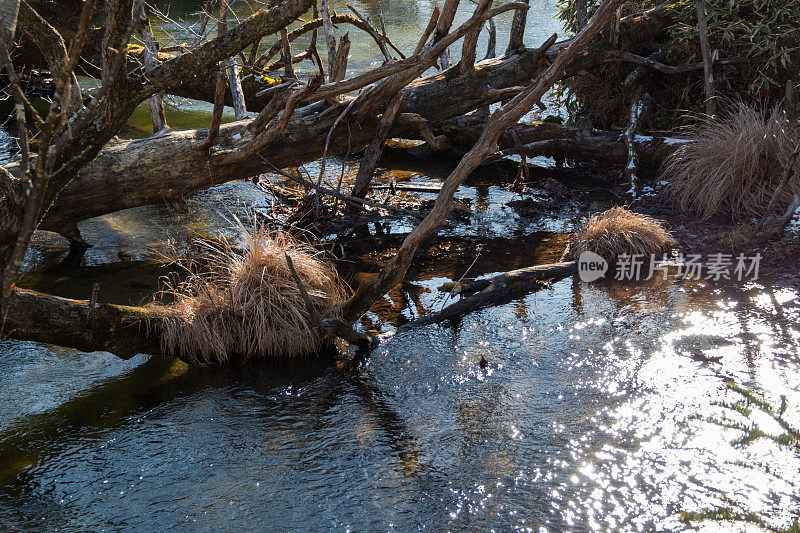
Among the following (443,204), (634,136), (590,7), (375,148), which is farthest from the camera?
(590,7)

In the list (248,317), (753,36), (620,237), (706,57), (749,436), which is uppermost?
(753,36)

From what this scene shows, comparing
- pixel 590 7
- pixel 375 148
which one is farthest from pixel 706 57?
pixel 375 148

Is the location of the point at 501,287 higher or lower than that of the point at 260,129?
lower

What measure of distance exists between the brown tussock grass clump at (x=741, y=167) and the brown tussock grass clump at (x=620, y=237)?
3.05 feet

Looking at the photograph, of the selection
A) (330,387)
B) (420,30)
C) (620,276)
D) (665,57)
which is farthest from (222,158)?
(420,30)

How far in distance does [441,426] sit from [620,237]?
302 cm

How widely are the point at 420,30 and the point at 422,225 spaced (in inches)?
445

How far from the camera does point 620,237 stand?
6199 millimetres

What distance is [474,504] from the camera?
3.48 meters

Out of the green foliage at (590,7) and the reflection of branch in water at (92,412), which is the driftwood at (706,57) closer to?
the green foliage at (590,7)

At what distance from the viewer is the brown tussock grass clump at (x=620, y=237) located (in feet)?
20.2

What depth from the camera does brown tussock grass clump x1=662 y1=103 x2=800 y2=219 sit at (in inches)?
264

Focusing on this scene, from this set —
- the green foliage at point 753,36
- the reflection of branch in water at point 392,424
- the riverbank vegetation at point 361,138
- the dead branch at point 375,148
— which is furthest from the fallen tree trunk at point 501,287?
the green foliage at point 753,36

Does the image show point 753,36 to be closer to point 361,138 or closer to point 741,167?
point 741,167
